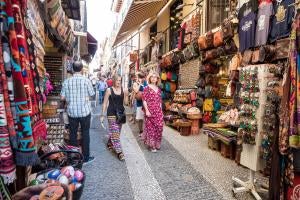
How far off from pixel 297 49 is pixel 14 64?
2.43 meters

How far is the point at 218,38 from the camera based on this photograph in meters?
7.43

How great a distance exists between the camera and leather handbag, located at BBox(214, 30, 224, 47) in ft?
23.9

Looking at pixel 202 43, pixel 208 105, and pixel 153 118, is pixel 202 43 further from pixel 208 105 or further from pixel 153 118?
pixel 153 118

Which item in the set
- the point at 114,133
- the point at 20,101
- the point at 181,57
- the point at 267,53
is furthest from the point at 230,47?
the point at 20,101

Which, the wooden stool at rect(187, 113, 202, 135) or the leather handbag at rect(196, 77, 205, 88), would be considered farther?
the leather handbag at rect(196, 77, 205, 88)

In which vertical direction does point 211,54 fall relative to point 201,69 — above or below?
above

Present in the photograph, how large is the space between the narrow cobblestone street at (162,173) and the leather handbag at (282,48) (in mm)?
2056

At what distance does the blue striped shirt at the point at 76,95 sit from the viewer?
5004 millimetres

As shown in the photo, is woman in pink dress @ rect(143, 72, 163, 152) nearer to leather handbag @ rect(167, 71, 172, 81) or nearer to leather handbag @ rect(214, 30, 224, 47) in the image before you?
leather handbag @ rect(214, 30, 224, 47)

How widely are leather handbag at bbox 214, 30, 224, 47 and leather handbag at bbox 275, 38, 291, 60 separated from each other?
A: 100.0 inches

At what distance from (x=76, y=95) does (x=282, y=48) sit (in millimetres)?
3554

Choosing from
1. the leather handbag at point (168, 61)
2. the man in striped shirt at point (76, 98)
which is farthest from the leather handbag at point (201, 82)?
the man in striped shirt at point (76, 98)

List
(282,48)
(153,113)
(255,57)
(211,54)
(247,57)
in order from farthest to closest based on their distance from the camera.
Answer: (211,54), (153,113), (247,57), (255,57), (282,48)

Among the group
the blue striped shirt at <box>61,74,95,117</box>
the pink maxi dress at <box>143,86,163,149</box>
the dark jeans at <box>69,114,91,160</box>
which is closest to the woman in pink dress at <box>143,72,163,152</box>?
the pink maxi dress at <box>143,86,163,149</box>
